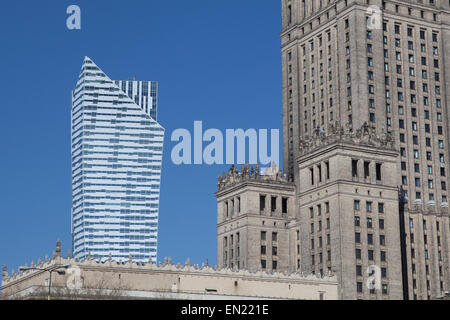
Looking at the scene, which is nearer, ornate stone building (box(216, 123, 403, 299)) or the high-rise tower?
ornate stone building (box(216, 123, 403, 299))

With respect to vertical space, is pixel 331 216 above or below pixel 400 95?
below

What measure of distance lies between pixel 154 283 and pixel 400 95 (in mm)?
58289

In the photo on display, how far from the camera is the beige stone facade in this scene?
11131cm

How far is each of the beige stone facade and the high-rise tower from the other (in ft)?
32.2

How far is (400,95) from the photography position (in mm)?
146500

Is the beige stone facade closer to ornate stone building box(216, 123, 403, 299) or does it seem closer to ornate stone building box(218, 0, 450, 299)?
ornate stone building box(216, 123, 403, 299)

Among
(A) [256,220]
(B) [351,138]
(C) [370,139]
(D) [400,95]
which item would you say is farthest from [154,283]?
(D) [400,95]

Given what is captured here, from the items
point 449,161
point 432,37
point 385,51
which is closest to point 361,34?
point 385,51

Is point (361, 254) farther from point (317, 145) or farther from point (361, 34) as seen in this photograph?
point (361, 34)

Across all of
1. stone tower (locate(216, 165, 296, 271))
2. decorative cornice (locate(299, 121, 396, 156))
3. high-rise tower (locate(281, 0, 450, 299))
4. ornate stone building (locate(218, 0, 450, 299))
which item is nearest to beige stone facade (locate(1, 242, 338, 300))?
ornate stone building (locate(218, 0, 450, 299))

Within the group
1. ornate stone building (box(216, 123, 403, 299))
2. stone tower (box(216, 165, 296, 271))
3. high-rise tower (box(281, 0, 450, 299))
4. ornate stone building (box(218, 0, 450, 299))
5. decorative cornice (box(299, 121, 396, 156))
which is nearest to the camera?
ornate stone building (box(216, 123, 403, 299))

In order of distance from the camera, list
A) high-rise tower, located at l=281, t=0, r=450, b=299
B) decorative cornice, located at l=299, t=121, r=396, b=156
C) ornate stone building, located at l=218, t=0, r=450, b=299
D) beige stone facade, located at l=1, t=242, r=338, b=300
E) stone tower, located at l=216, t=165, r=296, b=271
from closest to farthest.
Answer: beige stone facade, located at l=1, t=242, r=338, b=300, ornate stone building, located at l=218, t=0, r=450, b=299, decorative cornice, located at l=299, t=121, r=396, b=156, high-rise tower, located at l=281, t=0, r=450, b=299, stone tower, located at l=216, t=165, r=296, b=271

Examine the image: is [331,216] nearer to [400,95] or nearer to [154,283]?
[154,283]

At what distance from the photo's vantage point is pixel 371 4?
484 feet
